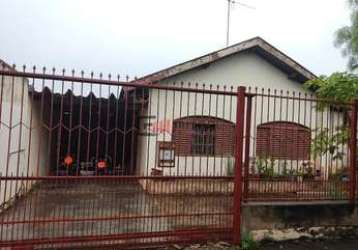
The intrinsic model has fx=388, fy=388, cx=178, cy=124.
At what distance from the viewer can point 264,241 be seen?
19.0 ft

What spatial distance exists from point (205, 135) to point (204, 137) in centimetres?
4

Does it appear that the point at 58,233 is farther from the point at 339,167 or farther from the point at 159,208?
the point at 339,167

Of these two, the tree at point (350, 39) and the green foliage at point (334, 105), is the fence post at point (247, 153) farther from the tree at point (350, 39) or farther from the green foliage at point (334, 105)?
the tree at point (350, 39)

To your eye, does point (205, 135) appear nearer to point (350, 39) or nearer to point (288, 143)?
point (288, 143)

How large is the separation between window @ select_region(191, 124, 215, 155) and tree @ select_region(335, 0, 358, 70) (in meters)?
13.2

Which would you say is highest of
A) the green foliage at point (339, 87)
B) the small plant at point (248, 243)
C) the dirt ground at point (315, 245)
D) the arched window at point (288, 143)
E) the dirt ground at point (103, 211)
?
the green foliage at point (339, 87)

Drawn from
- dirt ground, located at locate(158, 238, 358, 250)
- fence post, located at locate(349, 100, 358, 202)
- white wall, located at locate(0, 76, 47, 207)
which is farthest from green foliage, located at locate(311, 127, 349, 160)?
white wall, located at locate(0, 76, 47, 207)

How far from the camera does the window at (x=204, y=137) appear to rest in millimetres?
5914

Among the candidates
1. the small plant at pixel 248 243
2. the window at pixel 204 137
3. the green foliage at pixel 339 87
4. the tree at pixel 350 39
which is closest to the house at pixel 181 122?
the window at pixel 204 137

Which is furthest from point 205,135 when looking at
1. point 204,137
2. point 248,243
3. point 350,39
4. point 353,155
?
point 350,39

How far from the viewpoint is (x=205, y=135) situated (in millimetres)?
5922

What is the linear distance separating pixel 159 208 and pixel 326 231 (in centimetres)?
286

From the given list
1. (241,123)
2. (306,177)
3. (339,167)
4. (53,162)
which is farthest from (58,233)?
(53,162)

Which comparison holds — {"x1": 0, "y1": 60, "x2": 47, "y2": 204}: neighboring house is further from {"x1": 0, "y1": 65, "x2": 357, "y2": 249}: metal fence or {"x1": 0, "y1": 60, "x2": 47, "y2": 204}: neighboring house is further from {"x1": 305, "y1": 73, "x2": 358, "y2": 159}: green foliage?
{"x1": 305, "y1": 73, "x2": 358, "y2": 159}: green foliage
